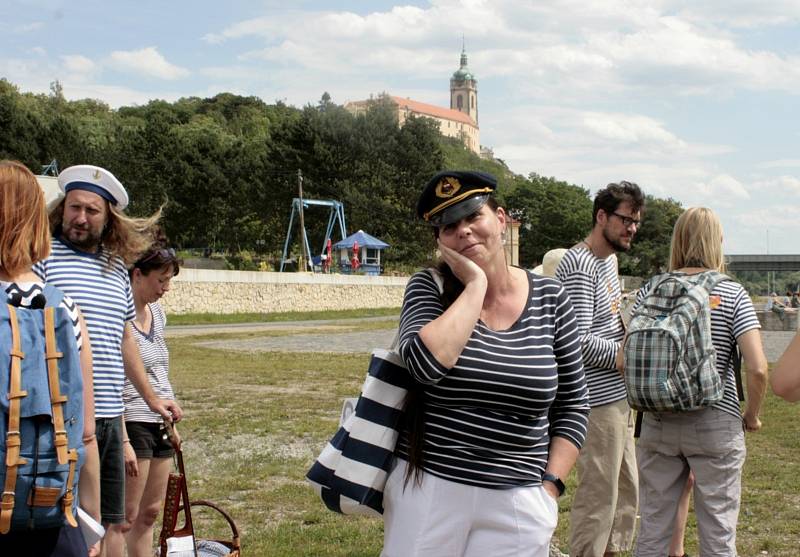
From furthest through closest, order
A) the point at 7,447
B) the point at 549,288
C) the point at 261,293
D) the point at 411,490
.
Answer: the point at 261,293 → the point at 549,288 → the point at 411,490 → the point at 7,447

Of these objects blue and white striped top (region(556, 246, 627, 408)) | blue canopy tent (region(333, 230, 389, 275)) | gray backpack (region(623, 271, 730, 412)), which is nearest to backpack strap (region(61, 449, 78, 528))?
gray backpack (region(623, 271, 730, 412))

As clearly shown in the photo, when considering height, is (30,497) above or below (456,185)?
below

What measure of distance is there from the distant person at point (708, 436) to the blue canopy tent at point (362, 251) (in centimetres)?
5576

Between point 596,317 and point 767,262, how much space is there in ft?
400

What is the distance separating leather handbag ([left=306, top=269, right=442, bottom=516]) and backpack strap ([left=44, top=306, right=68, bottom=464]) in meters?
0.76

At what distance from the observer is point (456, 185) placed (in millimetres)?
2994

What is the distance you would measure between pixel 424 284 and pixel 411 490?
0.66 m

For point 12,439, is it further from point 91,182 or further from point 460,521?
point 91,182

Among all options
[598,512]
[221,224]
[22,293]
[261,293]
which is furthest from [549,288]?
[221,224]

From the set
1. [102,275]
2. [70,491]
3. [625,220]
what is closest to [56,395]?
[70,491]

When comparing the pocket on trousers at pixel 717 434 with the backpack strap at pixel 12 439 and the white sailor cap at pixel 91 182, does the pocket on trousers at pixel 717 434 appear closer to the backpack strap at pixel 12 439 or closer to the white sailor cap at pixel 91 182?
the white sailor cap at pixel 91 182

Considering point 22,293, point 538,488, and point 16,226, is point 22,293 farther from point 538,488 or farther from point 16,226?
point 538,488

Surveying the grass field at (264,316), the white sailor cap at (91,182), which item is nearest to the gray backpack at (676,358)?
the white sailor cap at (91,182)

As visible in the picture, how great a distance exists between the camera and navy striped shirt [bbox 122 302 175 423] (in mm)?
4766
